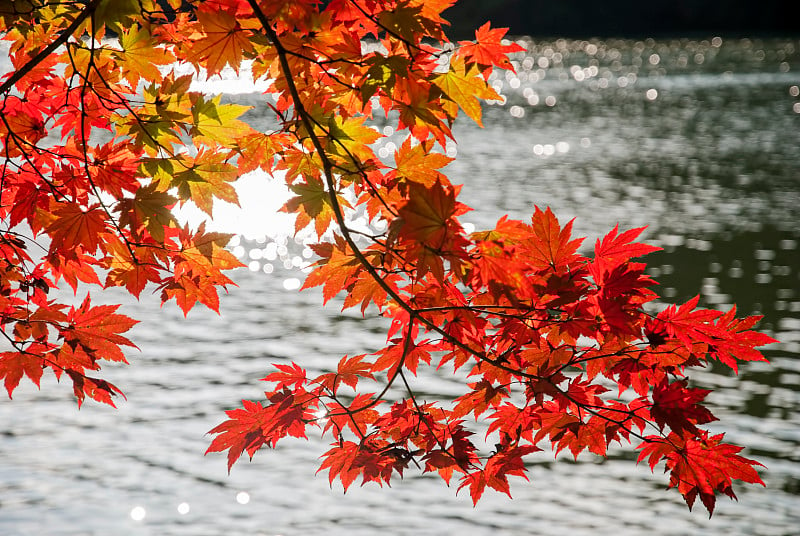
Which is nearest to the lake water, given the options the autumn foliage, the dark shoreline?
the autumn foliage

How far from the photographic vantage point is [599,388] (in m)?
2.63

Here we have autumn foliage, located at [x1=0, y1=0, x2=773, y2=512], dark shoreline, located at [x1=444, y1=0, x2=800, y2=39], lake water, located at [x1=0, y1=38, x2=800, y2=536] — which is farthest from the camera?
dark shoreline, located at [x1=444, y1=0, x2=800, y2=39]

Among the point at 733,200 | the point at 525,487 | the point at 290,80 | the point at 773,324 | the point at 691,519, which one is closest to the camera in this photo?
the point at 290,80

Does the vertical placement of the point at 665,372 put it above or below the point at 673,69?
below

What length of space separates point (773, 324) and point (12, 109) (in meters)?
9.99

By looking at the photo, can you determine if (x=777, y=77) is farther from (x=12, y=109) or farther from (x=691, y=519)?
(x=12, y=109)

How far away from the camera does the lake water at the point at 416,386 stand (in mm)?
6625

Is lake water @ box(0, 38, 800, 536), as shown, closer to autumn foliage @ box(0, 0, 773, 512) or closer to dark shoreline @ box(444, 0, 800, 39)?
autumn foliage @ box(0, 0, 773, 512)

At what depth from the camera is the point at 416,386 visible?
366 inches

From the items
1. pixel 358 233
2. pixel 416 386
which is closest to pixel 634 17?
pixel 416 386

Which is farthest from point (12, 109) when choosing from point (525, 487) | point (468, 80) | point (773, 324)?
point (773, 324)

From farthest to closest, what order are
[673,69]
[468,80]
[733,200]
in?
[673,69] → [733,200] → [468,80]

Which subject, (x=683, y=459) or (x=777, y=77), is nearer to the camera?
(x=683, y=459)

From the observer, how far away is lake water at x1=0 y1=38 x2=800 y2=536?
6625mm
